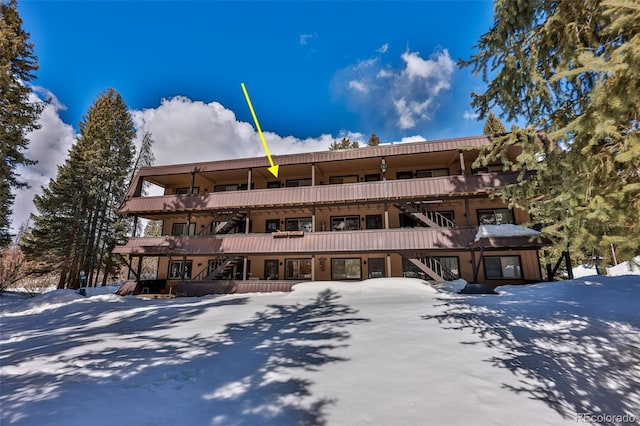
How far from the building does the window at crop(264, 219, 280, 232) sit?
0.08 meters

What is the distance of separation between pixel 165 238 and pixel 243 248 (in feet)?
20.4

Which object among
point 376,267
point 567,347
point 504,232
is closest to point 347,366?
point 567,347

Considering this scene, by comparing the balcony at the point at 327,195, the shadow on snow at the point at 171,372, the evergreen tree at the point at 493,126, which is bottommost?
the shadow on snow at the point at 171,372

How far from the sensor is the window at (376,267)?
20.3 m

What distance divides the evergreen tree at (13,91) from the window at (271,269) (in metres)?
16.3

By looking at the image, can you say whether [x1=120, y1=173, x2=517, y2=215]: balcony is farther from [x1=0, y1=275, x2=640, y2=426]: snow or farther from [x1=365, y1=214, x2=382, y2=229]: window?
[x1=0, y1=275, x2=640, y2=426]: snow

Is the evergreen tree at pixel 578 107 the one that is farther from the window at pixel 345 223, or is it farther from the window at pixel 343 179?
the window at pixel 343 179

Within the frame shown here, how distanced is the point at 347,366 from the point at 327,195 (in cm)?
1473

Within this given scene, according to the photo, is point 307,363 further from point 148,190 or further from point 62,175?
point 62,175

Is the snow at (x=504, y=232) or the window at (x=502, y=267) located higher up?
the snow at (x=504, y=232)

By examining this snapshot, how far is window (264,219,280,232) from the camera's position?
2319 cm

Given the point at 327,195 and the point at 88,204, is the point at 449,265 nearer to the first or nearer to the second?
the point at 327,195

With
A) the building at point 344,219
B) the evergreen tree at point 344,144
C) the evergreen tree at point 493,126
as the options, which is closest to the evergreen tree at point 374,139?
the evergreen tree at point 344,144

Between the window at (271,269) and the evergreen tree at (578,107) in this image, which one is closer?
the evergreen tree at (578,107)
